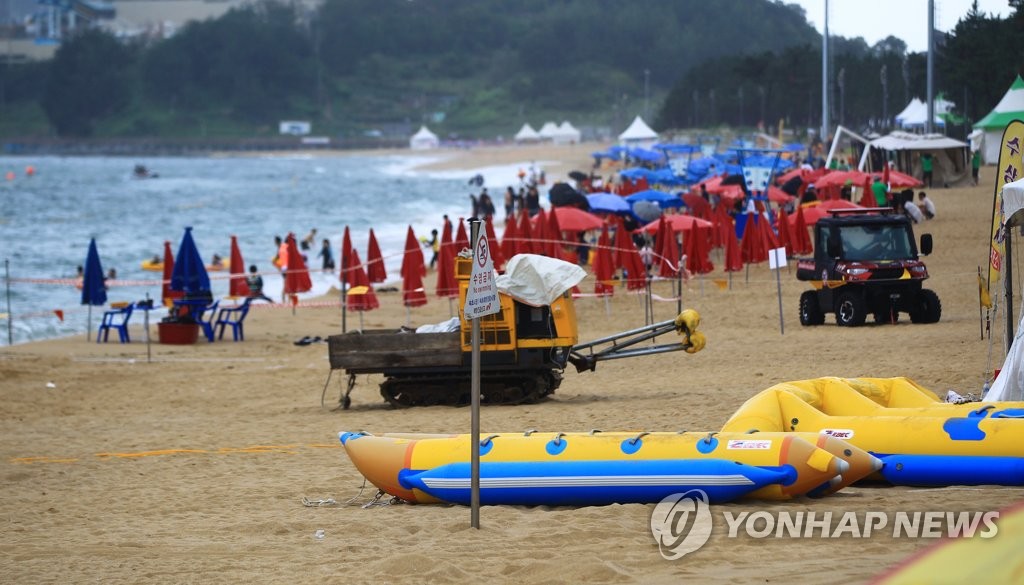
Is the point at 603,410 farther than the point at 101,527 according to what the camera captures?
Yes

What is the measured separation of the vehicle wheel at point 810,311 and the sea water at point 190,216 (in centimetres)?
732

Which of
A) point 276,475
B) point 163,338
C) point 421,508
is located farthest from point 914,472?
point 163,338

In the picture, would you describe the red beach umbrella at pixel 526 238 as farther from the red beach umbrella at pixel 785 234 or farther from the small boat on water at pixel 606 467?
the small boat on water at pixel 606 467

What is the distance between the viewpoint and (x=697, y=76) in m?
138

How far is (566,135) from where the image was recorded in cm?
14950

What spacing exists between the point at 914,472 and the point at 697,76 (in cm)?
13156

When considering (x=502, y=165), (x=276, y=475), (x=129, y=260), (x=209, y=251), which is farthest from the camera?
(x=502, y=165)

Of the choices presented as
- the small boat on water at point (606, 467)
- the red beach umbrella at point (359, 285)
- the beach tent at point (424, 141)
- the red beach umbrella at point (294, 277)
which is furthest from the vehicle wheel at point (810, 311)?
the beach tent at point (424, 141)

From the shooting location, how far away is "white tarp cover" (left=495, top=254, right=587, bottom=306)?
14.4 m

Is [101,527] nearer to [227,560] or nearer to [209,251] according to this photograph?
[227,560]

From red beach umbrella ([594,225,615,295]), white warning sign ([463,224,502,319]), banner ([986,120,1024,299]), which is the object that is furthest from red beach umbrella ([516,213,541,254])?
white warning sign ([463,224,502,319])

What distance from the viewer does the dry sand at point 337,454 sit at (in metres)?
7.45

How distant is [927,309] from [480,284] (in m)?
12.3

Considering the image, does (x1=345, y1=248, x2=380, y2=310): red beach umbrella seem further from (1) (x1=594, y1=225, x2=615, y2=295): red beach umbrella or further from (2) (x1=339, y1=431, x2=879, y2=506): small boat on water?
(2) (x1=339, y1=431, x2=879, y2=506): small boat on water
